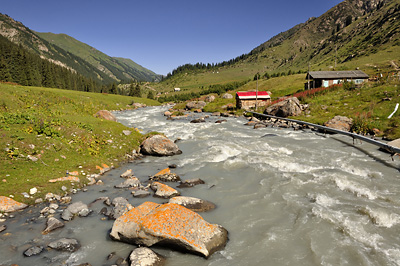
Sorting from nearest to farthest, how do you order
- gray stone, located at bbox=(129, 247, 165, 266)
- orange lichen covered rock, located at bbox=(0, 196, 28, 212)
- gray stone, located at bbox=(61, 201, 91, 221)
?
1. gray stone, located at bbox=(129, 247, 165, 266)
2. gray stone, located at bbox=(61, 201, 91, 221)
3. orange lichen covered rock, located at bbox=(0, 196, 28, 212)

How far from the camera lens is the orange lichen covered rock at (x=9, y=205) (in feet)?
30.0

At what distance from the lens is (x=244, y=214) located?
920 centimetres

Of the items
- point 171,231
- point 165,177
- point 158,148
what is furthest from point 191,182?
point 158,148

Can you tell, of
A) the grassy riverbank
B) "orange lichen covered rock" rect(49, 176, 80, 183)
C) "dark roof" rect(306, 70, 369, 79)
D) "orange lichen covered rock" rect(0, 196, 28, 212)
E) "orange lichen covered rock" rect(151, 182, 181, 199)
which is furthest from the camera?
"dark roof" rect(306, 70, 369, 79)

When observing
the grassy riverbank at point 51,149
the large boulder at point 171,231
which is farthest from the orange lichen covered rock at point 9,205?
the large boulder at point 171,231

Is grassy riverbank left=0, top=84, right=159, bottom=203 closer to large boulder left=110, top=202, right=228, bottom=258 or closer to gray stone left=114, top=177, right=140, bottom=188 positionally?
gray stone left=114, top=177, right=140, bottom=188

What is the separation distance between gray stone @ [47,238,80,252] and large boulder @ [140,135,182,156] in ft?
37.7

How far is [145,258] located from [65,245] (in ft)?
Result: 10.4

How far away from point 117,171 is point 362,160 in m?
18.0

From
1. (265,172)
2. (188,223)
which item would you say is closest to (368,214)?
(265,172)

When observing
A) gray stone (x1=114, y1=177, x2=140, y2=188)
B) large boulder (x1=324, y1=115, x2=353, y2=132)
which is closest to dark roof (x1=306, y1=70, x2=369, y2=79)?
large boulder (x1=324, y1=115, x2=353, y2=132)

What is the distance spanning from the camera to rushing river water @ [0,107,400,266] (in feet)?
21.9

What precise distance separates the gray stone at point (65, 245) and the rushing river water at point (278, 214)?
21cm

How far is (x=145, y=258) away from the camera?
625 centimetres
